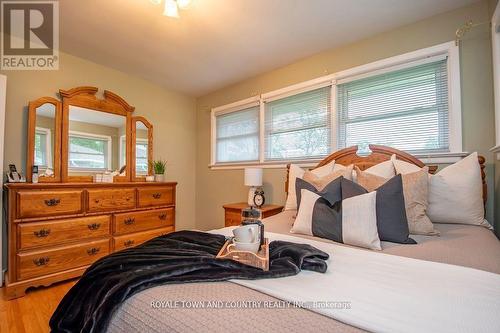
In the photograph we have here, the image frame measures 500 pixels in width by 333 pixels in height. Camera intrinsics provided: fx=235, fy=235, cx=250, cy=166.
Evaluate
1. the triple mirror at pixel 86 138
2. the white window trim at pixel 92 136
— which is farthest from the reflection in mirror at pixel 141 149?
the white window trim at pixel 92 136

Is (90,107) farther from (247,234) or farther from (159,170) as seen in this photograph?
(247,234)

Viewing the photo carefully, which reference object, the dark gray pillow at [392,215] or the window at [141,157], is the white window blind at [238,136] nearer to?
the window at [141,157]

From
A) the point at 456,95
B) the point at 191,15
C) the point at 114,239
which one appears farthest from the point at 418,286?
the point at 114,239

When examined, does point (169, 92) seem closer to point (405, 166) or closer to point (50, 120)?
point (50, 120)

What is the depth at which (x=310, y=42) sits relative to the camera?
2473mm

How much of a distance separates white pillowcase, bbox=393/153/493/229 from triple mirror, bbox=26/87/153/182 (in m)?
3.24

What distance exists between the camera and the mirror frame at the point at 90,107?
257cm

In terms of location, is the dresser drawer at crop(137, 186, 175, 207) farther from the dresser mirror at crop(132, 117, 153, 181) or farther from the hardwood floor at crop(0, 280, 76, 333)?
the hardwood floor at crop(0, 280, 76, 333)

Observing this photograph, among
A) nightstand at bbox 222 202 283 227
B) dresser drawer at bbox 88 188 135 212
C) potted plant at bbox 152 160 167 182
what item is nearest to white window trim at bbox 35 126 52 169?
dresser drawer at bbox 88 188 135 212

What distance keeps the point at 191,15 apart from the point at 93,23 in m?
0.91

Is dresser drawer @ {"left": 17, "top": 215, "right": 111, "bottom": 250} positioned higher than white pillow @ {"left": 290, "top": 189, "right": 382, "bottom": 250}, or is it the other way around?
white pillow @ {"left": 290, "top": 189, "right": 382, "bottom": 250}

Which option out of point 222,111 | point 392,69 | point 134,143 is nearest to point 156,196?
point 134,143

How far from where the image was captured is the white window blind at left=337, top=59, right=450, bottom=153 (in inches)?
80.8

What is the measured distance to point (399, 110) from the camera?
222 centimetres
